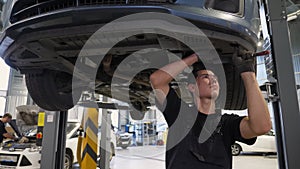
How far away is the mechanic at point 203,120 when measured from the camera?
1.12 metres

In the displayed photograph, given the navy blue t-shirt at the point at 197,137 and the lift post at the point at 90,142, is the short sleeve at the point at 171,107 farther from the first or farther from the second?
the lift post at the point at 90,142

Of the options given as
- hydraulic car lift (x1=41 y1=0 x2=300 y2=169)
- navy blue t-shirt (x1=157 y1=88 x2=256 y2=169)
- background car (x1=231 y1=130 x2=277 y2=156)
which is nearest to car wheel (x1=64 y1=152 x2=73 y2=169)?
navy blue t-shirt (x1=157 y1=88 x2=256 y2=169)

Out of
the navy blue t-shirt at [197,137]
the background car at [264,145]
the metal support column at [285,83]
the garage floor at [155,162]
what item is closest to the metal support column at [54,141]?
the navy blue t-shirt at [197,137]

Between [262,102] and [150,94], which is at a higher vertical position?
[150,94]

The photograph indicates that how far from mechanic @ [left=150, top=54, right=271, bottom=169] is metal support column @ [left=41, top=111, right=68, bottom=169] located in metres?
1.33

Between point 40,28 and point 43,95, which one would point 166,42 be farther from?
point 43,95

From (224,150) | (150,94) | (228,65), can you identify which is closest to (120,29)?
(228,65)

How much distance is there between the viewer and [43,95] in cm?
154

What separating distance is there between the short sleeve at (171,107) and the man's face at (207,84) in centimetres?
14

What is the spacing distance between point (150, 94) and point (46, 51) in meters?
1.08

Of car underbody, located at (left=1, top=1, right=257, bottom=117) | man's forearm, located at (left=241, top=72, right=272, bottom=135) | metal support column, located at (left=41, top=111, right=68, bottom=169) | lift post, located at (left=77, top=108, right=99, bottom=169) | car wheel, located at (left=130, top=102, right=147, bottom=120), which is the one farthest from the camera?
lift post, located at (left=77, top=108, right=99, bottom=169)

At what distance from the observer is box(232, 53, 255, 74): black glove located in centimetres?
111

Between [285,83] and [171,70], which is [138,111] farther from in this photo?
[285,83]

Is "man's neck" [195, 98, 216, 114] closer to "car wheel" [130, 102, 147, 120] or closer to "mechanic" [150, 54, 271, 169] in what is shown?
"mechanic" [150, 54, 271, 169]
